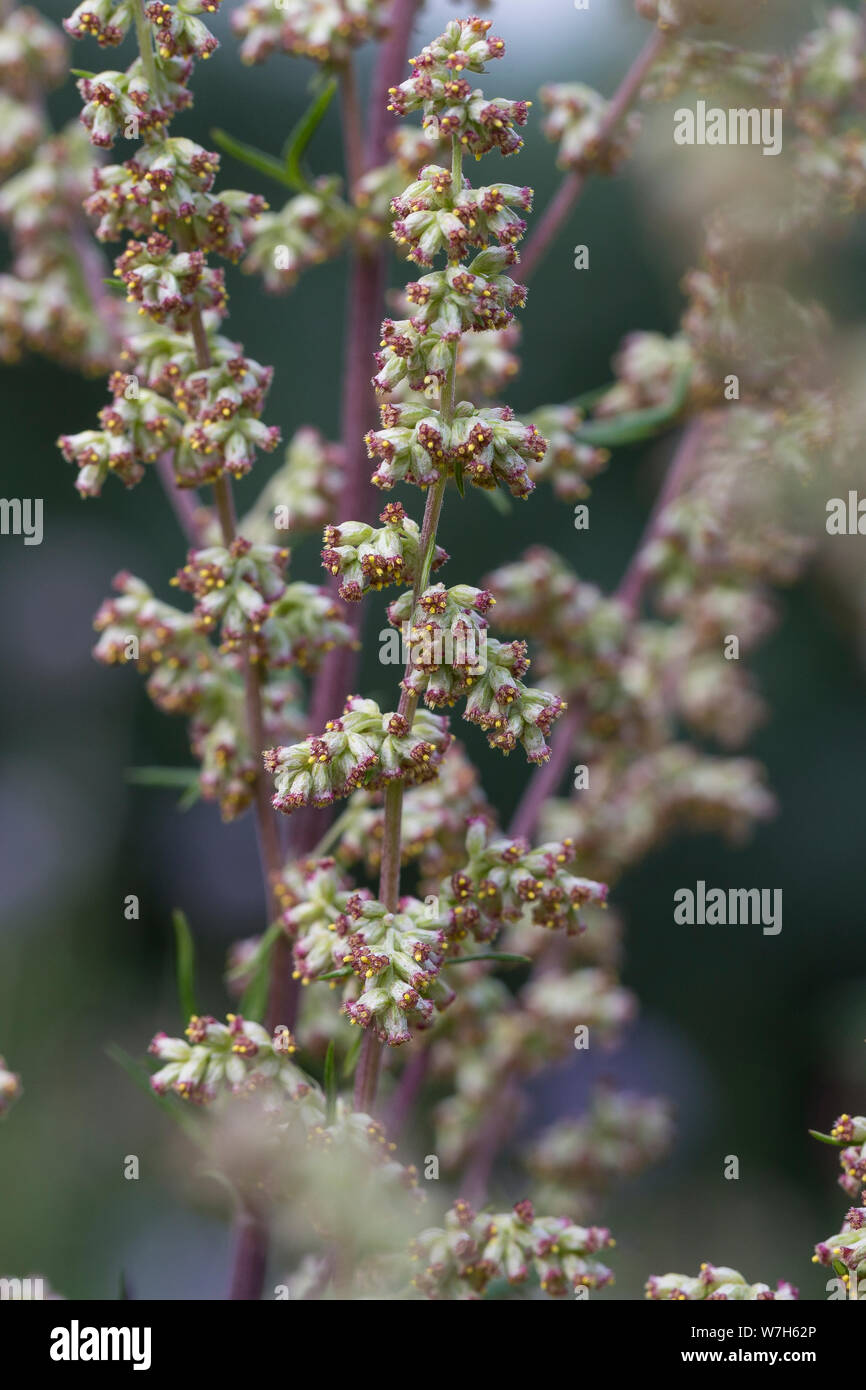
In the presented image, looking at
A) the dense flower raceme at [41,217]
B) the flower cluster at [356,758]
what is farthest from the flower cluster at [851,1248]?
the dense flower raceme at [41,217]

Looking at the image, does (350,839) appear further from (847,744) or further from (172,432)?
(847,744)

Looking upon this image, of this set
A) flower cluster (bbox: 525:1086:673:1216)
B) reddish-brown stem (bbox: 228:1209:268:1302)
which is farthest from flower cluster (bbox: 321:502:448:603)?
flower cluster (bbox: 525:1086:673:1216)

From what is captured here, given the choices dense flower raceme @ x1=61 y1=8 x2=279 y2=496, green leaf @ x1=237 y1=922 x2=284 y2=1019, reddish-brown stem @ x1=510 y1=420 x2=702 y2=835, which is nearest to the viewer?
dense flower raceme @ x1=61 y1=8 x2=279 y2=496

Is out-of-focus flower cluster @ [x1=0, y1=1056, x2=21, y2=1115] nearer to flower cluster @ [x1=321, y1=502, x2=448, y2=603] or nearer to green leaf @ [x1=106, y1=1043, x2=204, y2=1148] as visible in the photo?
green leaf @ [x1=106, y1=1043, x2=204, y2=1148]

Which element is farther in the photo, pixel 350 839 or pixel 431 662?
pixel 350 839

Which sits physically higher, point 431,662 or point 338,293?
point 338,293
